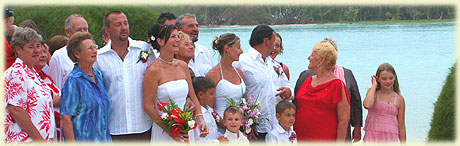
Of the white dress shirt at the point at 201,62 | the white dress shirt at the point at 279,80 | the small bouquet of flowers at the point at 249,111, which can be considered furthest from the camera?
the white dress shirt at the point at 201,62

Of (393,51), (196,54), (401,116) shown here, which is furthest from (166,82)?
→ (393,51)

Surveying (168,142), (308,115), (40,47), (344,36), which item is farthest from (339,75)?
(344,36)

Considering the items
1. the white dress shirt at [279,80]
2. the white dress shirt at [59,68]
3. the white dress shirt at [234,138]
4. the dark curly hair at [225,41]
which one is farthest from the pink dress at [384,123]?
the white dress shirt at [59,68]

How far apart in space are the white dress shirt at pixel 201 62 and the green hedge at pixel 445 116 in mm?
3063

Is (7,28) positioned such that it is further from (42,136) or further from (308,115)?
(308,115)

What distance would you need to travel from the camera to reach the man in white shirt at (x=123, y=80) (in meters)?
5.66

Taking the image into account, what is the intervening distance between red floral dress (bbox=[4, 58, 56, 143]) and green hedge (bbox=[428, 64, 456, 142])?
4871mm

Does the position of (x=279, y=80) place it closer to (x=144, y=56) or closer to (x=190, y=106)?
(x=190, y=106)

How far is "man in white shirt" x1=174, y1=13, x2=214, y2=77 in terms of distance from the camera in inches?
273

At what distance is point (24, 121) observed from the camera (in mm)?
4793

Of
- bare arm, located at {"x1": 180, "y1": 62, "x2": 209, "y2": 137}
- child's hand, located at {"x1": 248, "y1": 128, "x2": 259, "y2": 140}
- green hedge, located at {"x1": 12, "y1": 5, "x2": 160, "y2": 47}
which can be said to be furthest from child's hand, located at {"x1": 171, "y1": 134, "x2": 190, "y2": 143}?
green hedge, located at {"x1": 12, "y1": 5, "x2": 160, "y2": 47}

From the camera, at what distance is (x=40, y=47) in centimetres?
503

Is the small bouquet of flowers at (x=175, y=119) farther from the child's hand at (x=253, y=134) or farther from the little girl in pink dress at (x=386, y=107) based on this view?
the little girl in pink dress at (x=386, y=107)

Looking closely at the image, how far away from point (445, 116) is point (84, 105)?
459 cm
